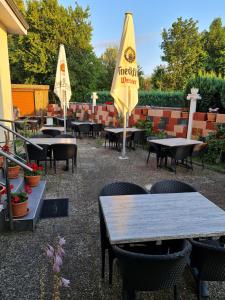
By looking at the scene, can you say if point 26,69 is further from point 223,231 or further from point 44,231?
point 223,231

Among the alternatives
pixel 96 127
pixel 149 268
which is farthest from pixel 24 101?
pixel 149 268

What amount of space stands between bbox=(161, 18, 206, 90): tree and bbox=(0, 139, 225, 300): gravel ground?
20874 millimetres

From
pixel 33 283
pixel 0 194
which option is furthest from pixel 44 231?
pixel 33 283

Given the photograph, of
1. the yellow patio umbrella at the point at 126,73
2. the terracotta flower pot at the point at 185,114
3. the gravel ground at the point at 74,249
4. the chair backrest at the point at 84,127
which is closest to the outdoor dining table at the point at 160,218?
the gravel ground at the point at 74,249

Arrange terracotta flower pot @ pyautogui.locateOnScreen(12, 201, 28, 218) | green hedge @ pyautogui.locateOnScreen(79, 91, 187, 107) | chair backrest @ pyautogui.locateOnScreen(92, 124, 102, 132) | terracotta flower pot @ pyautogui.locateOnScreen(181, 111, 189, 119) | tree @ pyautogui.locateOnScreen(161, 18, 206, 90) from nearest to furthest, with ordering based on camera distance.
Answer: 1. terracotta flower pot @ pyautogui.locateOnScreen(12, 201, 28, 218)
2. terracotta flower pot @ pyautogui.locateOnScreen(181, 111, 189, 119)
3. chair backrest @ pyautogui.locateOnScreen(92, 124, 102, 132)
4. green hedge @ pyautogui.locateOnScreen(79, 91, 187, 107)
5. tree @ pyautogui.locateOnScreen(161, 18, 206, 90)

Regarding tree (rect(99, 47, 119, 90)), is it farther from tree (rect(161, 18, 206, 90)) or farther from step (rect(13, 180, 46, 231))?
step (rect(13, 180, 46, 231))

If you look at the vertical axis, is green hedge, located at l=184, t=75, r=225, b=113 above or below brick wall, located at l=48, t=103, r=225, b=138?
above

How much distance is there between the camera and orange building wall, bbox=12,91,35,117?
45.3 ft

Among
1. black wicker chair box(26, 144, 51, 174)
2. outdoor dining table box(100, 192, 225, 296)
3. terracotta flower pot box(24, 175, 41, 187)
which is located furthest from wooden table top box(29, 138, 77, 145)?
outdoor dining table box(100, 192, 225, 296)

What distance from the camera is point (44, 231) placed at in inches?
119

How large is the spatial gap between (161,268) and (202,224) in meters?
0.53

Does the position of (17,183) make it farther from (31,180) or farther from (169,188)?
(169,188)

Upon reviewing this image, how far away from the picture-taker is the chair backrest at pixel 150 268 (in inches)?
59.2

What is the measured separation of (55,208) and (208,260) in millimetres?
2489
